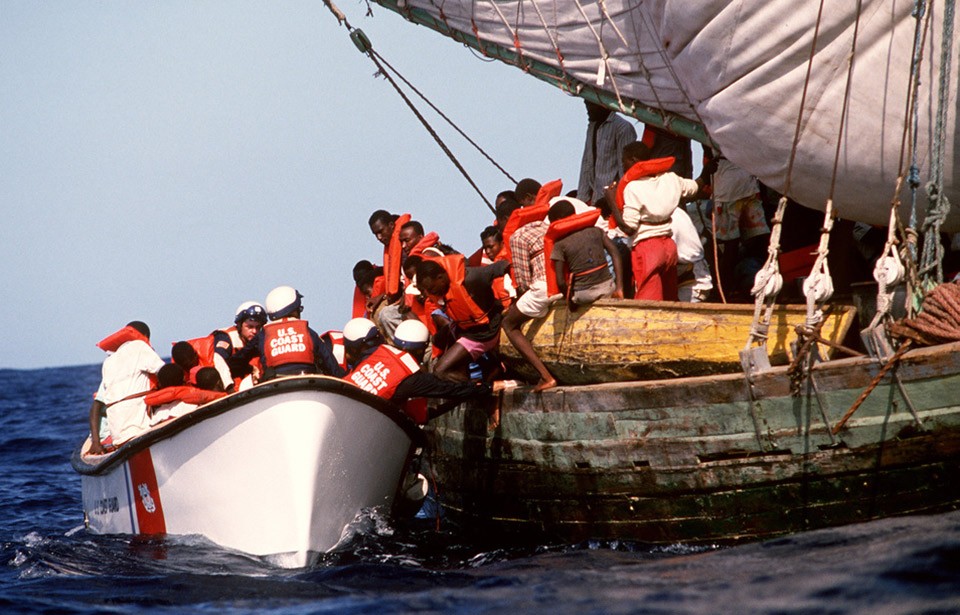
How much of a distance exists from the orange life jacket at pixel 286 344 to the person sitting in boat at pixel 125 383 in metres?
2.10

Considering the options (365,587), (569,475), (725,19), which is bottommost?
(365,587)

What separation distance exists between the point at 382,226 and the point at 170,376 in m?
3.01

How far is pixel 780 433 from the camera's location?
6.99 metres

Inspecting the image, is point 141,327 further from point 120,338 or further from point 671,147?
point 671,147

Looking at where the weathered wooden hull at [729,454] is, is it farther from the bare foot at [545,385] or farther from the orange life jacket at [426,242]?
the orange life jacket at [426,242]

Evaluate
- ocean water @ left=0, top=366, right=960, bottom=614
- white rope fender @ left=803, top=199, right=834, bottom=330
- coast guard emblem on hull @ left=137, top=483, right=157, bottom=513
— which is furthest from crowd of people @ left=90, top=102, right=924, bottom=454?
white rope fender @ left=803, top=199, right=834, bottom=330

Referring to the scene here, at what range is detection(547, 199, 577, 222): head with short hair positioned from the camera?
340 inches

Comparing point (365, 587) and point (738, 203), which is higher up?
point (738, 203)

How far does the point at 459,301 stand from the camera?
895 centimetres

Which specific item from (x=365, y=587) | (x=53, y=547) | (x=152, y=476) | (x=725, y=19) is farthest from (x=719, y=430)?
(x=53, y=547)

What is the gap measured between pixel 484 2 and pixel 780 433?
620 cm

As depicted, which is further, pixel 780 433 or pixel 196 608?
pixel 780 433

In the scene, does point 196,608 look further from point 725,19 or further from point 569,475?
point 725,19

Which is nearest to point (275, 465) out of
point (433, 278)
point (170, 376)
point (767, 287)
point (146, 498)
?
point (146, 498)
